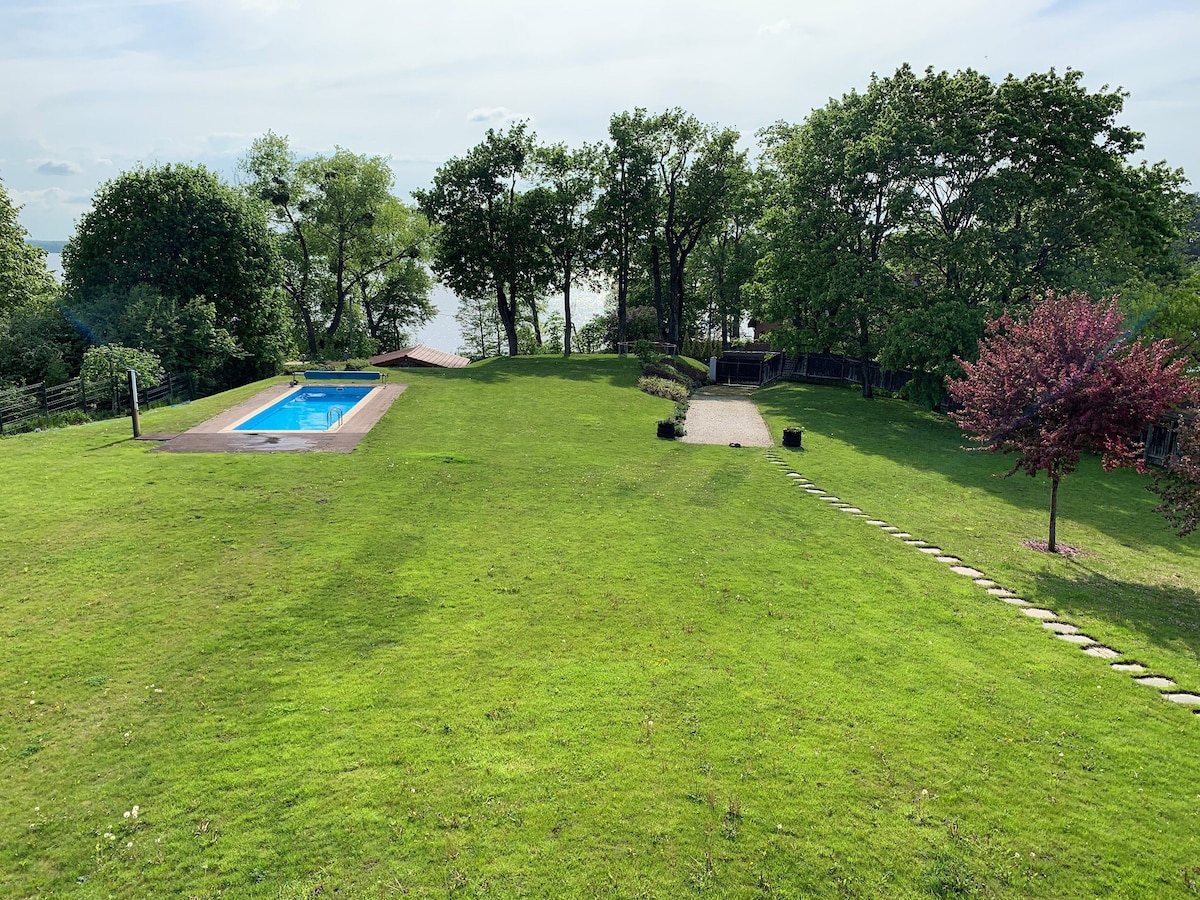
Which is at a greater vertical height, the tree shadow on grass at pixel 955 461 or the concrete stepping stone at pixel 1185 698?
the tree shadow on grass at pixel 955 461

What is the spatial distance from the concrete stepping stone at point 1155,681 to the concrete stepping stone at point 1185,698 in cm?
19

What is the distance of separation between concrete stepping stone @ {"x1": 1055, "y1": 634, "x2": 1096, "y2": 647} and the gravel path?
13.8 metres

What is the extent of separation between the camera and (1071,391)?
1312 centimetres

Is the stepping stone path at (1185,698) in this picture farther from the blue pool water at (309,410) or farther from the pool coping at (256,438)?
the blue pool water at (309,410)

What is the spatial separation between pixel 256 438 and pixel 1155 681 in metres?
21.7

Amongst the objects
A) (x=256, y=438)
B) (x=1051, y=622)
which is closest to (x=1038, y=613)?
(x=1051, y=622)

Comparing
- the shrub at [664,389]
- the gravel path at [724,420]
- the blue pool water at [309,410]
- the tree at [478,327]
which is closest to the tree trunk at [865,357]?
the gravel path at [724,420]

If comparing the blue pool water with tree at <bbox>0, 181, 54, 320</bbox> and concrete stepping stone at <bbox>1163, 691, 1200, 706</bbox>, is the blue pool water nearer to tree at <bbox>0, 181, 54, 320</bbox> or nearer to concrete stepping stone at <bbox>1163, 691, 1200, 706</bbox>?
tree at <bbox>0, 181, 54, 320</bbox>

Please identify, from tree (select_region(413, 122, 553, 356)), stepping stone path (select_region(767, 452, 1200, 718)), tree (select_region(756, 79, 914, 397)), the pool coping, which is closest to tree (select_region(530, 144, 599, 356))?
tree (select_region(413, 122, 553, 356))

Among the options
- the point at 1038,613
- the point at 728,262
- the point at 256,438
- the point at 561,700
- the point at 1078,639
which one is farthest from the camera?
the point at 728,262

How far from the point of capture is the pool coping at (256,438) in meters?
19.1

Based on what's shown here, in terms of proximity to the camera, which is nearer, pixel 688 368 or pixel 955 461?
pixel 955 461

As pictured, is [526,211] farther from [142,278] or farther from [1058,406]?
[1058,406]

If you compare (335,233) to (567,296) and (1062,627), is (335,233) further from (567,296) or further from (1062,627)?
(1062,627)
